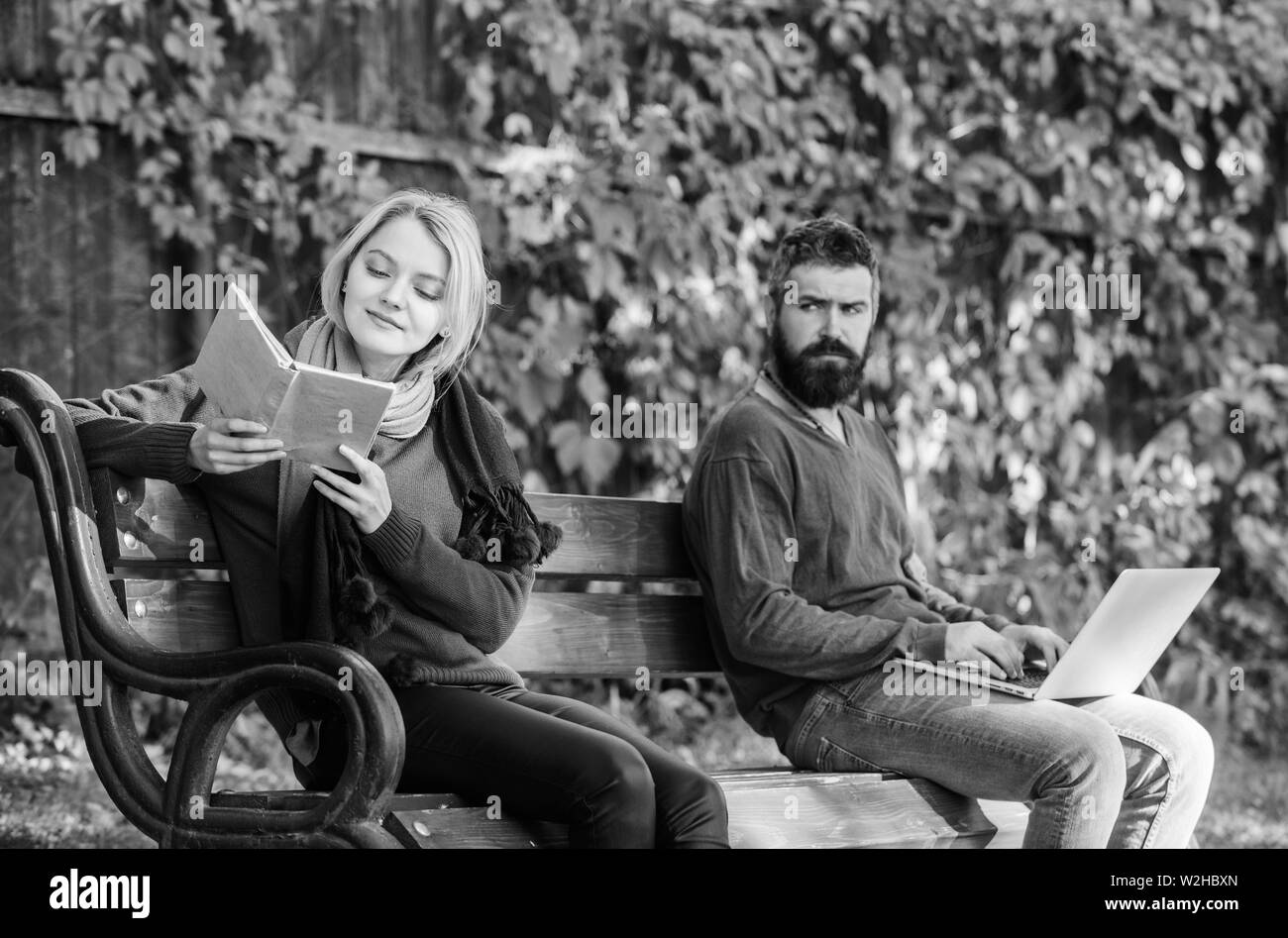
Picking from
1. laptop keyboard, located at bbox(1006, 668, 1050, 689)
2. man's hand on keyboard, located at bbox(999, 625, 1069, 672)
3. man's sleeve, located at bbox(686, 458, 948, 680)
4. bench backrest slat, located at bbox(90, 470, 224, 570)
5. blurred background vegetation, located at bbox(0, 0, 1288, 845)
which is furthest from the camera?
blurred background vegetation, located at bbox(0, 0, 1288, 845)

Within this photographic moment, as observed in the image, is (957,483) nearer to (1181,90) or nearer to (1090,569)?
(1090,569)

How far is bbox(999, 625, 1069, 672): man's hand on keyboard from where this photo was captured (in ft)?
10.8

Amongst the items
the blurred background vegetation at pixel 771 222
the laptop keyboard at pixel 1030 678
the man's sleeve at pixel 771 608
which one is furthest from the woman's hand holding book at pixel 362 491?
the blurred background vegetation at pixel 771 222

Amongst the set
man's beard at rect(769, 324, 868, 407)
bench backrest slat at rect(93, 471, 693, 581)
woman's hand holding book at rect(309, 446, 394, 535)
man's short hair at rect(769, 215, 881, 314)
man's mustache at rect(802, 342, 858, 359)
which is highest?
man's short hair at rect(769, 215, 881, 314)

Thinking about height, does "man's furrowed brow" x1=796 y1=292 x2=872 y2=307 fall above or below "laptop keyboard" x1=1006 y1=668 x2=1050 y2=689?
above

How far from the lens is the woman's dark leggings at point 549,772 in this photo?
239 cm

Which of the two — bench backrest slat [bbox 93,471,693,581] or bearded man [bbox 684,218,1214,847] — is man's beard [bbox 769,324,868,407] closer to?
bearded man [bbox 684,218,1214,847]

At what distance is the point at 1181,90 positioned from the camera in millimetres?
6098

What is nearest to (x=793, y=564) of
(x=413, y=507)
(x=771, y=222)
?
(x=413, y=507)

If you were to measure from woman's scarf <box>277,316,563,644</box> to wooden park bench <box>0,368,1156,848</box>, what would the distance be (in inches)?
7.3

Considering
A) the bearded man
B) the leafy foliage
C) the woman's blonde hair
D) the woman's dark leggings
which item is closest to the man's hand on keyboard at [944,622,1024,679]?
the bearded man

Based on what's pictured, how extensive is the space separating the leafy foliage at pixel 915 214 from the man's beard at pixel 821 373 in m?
1.66

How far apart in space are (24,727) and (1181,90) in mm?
4662

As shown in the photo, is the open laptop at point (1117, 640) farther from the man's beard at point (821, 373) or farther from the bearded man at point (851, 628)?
the man's beard at point (821, 373)
